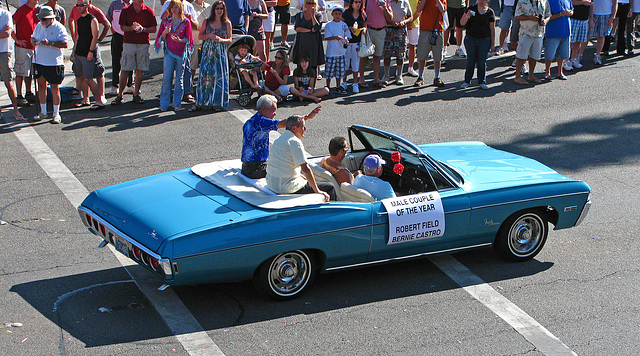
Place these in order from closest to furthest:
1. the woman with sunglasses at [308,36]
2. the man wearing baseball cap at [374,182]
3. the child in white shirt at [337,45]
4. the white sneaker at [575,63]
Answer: the man wearing baseball cap at [374,182], the woman with sunglasses at [308,36], the child in white shirt at [337,45], the white sneaker at [575,63]

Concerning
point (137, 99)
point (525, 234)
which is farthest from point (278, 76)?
point (525, 234)

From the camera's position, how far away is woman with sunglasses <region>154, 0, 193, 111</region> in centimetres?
1282

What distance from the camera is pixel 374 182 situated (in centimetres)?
712

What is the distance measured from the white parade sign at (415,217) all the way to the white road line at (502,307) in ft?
1.87

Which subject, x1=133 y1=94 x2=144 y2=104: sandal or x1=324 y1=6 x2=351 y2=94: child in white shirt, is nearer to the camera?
x1=133 y1=94 x2=144 y2=104: sandal

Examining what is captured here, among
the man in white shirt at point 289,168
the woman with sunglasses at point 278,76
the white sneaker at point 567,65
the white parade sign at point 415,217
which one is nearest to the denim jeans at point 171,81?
the woman with sunglasses at point 278,76

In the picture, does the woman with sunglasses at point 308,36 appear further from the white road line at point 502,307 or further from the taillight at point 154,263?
the taillight at point 154,263

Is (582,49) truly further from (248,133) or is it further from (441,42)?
(248,133)

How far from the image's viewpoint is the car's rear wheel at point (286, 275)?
252 inches

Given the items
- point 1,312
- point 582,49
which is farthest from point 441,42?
point 1,312

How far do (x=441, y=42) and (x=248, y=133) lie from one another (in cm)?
807

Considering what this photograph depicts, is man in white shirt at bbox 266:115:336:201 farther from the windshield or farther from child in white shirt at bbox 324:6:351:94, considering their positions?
child in white shirt at bbox 324:6:351:94

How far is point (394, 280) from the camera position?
283 inches

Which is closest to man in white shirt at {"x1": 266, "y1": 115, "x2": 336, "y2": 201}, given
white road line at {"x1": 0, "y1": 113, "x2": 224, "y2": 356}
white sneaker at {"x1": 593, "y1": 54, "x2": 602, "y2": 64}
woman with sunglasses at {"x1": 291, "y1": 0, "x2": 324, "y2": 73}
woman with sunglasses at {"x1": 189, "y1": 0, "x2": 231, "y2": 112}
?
white road line at {"x1": 0, "y1": 113, "x2": 224, "y2": 356}
